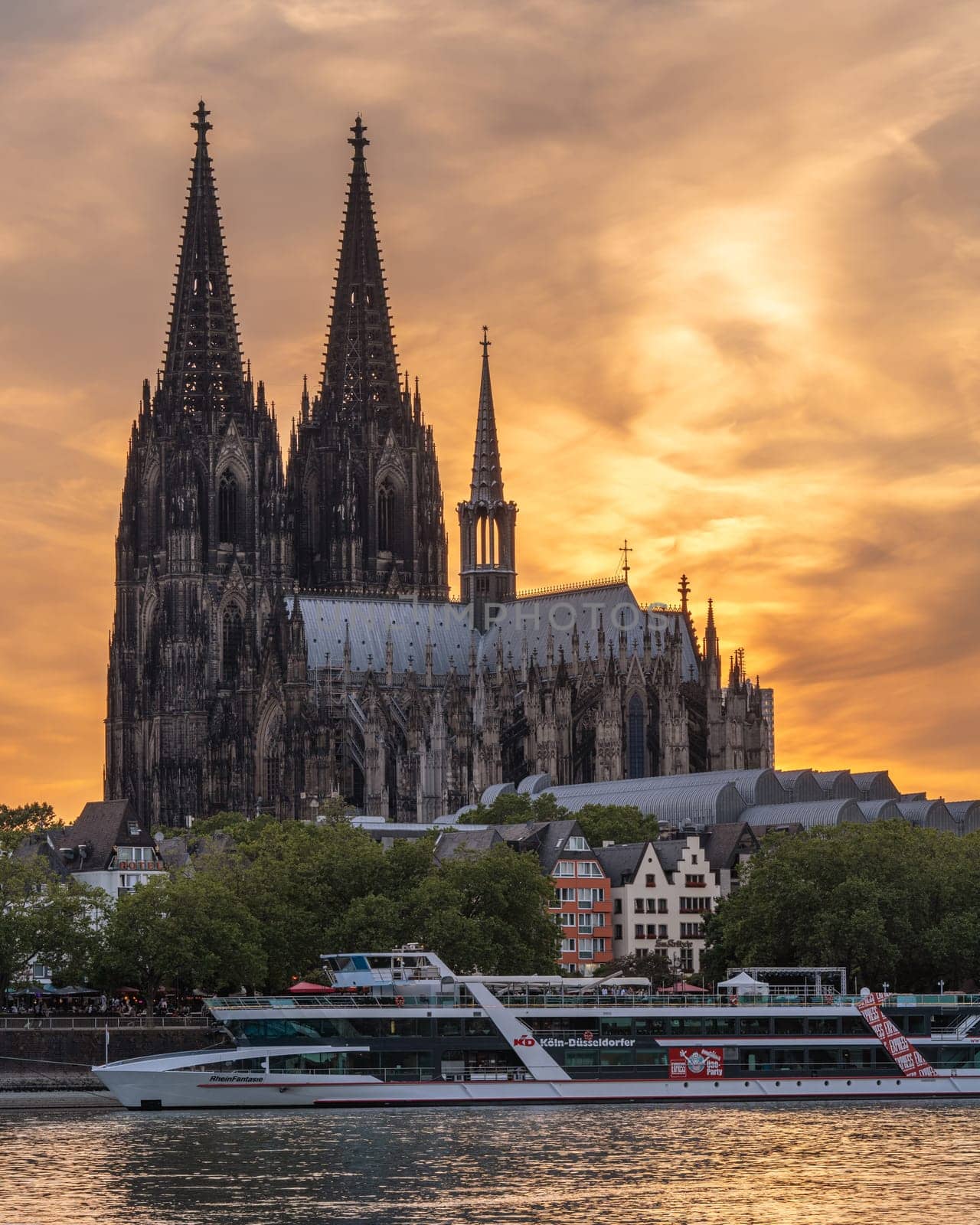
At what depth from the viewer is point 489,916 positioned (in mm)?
118062

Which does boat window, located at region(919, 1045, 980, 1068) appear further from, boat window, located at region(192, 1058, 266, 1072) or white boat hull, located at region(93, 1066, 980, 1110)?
boat window, located at region(192, 1058, 266, 1072)

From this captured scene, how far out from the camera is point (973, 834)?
480 feet

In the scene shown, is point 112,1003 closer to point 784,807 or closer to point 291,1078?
point 291,1078

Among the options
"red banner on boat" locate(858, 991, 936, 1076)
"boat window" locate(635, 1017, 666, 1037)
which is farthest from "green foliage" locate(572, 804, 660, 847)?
"boat window" locate(635, 1017, 666, 1037)

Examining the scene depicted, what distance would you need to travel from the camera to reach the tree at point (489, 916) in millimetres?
114125

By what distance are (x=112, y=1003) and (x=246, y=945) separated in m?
9.03

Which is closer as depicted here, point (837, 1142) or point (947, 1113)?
point (837, 1142)

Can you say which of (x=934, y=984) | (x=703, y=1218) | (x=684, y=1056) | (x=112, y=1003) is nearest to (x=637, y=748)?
(x=934, y=984)

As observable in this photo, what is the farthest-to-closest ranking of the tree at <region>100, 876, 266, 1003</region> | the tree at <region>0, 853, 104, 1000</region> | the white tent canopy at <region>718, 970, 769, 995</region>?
1. the tree at <region>100, 876, 266, 1003</region>
2. the tree at <region>0, 853, 104, 1000</region>
3. the white tent canopy at <region>718, 970, 769, 995</region>

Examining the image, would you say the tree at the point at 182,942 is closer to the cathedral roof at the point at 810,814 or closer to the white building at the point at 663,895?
the white building at the point at 663,895

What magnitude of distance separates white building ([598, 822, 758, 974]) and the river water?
4495 centimetres

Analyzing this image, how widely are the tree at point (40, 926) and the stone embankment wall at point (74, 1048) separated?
23.3ft

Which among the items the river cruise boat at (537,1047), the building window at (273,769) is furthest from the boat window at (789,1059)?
the building window at (273,769)

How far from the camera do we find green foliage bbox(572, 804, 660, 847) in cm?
15584
